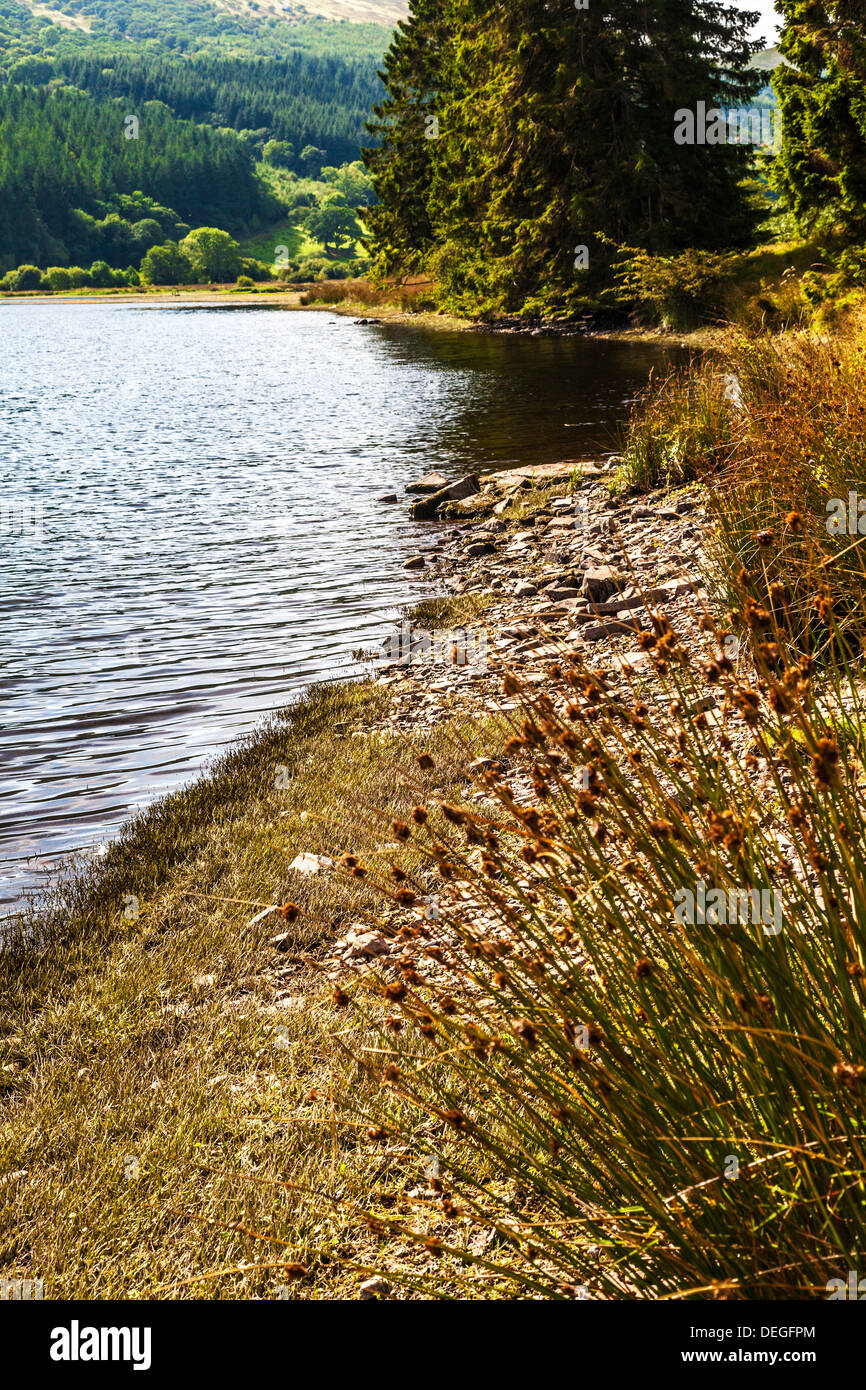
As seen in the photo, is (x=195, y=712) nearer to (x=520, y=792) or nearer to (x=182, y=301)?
(x=520, y=792)

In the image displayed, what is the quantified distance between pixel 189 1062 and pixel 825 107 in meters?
24.8

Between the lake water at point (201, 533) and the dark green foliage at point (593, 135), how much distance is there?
6422 mm

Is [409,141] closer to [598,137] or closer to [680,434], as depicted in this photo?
[598,137]

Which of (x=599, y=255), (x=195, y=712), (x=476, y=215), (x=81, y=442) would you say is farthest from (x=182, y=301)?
(x=195, y=712)

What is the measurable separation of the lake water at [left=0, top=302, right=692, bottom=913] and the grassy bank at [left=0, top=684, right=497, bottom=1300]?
0.83 m

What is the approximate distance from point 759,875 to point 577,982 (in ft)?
1.43

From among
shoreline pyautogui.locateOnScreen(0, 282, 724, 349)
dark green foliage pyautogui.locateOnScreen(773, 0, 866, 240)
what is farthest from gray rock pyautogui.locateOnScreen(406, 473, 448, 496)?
dark green foliage pyautogui.locateOnScreen(773, 0, 866, 240)

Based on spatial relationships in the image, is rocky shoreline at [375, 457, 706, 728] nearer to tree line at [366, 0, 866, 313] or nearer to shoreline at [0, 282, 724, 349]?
shoreline at [0, 282, 724, 349]

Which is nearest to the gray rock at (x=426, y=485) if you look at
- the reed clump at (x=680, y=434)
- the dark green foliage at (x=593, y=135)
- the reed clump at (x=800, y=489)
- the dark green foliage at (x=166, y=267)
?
the reed clump at (x=680, y=434)

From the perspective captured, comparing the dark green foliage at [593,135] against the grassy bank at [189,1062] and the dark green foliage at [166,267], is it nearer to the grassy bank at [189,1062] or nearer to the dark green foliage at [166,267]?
the grassy bank at [189,1062]

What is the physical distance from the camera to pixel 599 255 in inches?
1470

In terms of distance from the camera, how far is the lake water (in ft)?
23.4

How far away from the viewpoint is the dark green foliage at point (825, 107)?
815 inches

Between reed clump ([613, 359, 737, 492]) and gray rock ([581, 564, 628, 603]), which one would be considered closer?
gray rock ([581, 564, 628, 603])
